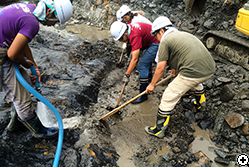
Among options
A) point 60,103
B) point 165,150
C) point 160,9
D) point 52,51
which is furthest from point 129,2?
point 165,150

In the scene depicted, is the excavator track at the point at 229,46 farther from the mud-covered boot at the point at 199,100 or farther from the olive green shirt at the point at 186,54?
the olive green shirt at the point at 186,54

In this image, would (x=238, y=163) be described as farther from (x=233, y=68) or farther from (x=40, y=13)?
(x=40, y=13)

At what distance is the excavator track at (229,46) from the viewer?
5.00m

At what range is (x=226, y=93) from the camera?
4.61m

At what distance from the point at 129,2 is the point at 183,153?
17.9 feet

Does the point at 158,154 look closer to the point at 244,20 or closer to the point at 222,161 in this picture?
the point at 222,161

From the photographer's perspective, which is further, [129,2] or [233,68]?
[129,2]

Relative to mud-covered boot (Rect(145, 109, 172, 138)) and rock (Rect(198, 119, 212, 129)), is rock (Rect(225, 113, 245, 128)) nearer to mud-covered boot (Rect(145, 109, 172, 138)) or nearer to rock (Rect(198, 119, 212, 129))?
rock (Rect(198, 119, 212, 129))

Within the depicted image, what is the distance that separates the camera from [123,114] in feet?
15.3

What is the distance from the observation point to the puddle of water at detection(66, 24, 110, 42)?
26.0ft

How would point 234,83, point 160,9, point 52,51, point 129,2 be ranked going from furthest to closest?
1. point 129,2
2. point 160,9
3. point 52,51
4. point 234,83

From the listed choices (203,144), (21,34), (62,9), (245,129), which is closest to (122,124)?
(203,144)

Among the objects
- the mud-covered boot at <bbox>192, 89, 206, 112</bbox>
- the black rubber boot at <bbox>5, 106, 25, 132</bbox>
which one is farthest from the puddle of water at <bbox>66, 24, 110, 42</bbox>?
the black rubber boot at <bbox>5, 106, 25, 132</bbox>

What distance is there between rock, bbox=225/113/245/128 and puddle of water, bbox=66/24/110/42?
15.1 feet
